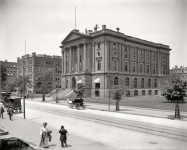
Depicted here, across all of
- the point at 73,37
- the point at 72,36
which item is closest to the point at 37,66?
the point at 72,36

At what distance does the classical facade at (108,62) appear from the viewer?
2213 inches

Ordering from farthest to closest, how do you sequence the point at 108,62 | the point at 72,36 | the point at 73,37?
the point at 72,36
the point at 73,37
the point at 108,62

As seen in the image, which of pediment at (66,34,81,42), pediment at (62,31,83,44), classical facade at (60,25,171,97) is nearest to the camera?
classical facade at (60,25,171,97)

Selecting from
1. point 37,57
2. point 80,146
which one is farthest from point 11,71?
point 80,146

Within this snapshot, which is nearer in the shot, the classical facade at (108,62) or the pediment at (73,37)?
the classical facade at (108,62)

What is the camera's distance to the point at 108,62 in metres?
55.7

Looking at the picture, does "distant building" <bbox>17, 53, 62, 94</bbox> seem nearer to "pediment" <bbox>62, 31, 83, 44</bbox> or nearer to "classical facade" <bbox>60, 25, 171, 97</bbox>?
"classical facade" <bbox>60, 25, 171, 97</bbox>

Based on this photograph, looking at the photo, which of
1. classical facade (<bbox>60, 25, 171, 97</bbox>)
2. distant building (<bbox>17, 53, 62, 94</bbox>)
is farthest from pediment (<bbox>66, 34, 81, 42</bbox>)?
distant building (<bbox>17, 53, 62, 94</bbox>)

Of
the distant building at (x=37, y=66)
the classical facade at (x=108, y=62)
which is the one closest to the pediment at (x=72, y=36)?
the classical facade at (x=108, y=62)

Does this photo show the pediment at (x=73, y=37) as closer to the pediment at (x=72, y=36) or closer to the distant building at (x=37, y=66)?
the pediment at (x=72, y=36)

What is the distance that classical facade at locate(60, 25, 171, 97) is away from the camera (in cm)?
5622

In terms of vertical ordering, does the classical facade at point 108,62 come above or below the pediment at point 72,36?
below

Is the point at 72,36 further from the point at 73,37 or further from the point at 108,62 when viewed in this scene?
the point at 108,62

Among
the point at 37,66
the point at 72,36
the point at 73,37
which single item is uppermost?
the point at 72,36
